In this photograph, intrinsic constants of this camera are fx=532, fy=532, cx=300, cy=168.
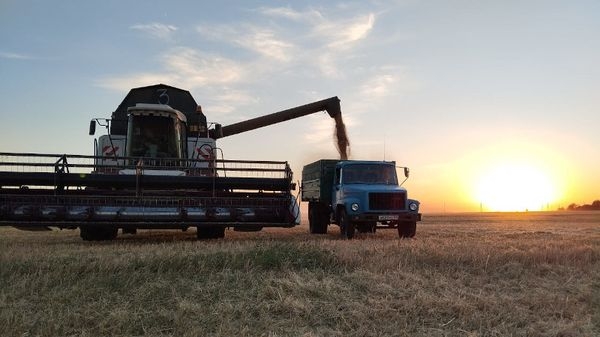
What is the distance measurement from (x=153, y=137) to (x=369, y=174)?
23.4ft

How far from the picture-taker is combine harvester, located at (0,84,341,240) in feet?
41.8

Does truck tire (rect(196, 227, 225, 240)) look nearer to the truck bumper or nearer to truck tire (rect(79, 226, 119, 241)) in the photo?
truck tire (rect(79, 226, 119, 241))

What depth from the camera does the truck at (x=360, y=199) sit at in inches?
658

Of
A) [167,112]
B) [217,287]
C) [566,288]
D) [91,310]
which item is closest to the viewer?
[91,310]

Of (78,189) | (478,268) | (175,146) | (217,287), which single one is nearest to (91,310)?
(217,287)

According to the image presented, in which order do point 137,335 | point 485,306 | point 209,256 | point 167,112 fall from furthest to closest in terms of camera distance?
point 167,112
point 209,256
point 485,306
point 137,335

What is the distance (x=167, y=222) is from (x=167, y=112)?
3.90m

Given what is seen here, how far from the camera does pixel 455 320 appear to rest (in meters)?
6.19

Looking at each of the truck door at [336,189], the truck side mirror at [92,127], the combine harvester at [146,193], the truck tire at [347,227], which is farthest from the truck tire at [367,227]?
the truck side mirror at [92,127]

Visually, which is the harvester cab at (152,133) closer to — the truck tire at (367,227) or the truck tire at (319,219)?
the truck tire at (367,227)

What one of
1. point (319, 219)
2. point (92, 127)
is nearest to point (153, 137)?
point (92, 127)

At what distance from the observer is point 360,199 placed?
1680cm

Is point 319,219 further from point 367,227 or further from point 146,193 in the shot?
point 146,193

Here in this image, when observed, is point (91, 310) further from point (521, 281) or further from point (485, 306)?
point (521, 281)
